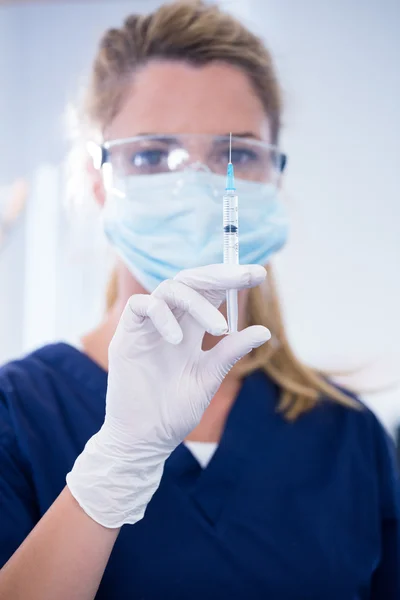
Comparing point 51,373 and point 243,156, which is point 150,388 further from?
point 243,156

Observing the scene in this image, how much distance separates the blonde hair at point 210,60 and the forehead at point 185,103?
0.02m

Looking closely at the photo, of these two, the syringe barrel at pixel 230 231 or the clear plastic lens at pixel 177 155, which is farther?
the clear plastic lens at pixel 177 155

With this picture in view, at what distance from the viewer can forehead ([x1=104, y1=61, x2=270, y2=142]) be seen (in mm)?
868

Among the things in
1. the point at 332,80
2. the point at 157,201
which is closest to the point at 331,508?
the point at 157,201

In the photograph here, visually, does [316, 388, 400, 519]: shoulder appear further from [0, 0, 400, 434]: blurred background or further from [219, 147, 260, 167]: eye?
[219, 147, 260, 167]: eye

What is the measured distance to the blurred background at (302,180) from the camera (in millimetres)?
1104

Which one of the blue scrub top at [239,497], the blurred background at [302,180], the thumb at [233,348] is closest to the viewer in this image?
the thumb at [233,348]

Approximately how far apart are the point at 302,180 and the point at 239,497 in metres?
0.65

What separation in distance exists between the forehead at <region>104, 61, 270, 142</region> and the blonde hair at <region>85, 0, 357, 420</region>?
0.07 feet

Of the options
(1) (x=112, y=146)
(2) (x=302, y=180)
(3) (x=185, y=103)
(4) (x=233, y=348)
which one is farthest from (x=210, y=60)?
(4) (x=233, y=348)

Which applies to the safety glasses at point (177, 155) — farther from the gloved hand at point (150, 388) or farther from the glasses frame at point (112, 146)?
the gloved hand at point (150, 388)

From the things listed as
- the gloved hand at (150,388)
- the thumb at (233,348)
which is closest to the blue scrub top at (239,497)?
the gloved hand at (150,388)

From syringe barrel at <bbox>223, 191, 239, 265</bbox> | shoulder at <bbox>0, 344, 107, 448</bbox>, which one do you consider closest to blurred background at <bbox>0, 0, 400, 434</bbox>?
shoulder at <bbox>0, 344, 107, 448</bbox>

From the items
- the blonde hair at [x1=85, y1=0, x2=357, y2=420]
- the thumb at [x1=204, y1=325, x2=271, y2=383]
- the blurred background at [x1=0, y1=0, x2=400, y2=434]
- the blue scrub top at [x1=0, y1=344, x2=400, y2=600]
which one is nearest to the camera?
the thumb at [x1=204, y1=325, x2=271, y2=383]
